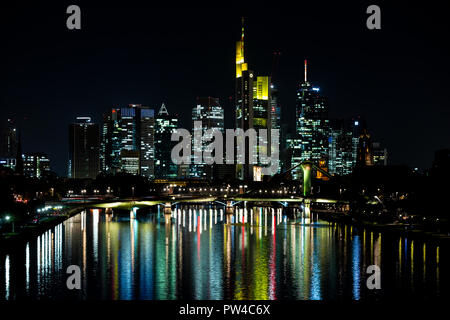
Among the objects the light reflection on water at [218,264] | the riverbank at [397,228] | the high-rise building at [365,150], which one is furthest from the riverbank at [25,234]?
the high-rise building at [365,150]

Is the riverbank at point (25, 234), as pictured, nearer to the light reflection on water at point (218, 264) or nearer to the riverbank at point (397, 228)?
the light reflection on water at point (218, 264)

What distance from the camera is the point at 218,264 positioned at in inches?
1992

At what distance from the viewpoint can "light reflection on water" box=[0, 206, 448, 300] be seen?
129ft

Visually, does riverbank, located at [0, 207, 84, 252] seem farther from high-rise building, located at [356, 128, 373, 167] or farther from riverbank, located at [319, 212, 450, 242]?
high-rise building, located at [356, 128, 373, 167]

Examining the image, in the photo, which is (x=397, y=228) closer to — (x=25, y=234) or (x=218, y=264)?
(x=218, y=264)

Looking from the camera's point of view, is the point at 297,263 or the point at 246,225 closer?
the point at 297,263

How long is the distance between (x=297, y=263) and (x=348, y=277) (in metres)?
6.68

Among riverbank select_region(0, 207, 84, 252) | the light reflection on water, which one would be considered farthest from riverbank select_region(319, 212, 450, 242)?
riverbank select_region(0, 207, 84, 252)

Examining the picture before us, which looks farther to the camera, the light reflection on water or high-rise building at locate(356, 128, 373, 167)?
high-rise building at locate(356, 128, 373, 167)

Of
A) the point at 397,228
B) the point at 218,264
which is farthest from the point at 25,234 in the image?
the point at 397,228

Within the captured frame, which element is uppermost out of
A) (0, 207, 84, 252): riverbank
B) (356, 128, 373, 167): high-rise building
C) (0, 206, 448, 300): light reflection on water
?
(356, 128, 373, 167): high-rise building

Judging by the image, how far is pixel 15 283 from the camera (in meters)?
39.9
